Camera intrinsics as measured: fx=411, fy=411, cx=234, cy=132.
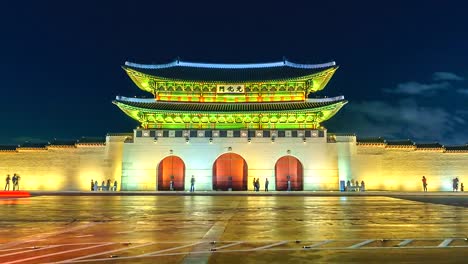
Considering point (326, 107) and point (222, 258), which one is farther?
point (326, 107)

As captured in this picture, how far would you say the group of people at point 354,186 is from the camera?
125 ft

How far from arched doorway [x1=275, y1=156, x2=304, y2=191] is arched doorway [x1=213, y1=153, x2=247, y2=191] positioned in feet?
11.2

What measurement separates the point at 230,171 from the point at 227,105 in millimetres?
6556

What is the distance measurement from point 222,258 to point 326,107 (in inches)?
1275

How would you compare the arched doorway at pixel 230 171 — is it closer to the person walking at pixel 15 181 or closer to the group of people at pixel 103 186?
the group of people at pixel 103 186

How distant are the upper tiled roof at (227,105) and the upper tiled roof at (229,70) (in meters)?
2.79

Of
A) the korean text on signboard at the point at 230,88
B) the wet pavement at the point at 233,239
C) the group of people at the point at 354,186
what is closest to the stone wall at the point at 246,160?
the group of people at the point at 354,186

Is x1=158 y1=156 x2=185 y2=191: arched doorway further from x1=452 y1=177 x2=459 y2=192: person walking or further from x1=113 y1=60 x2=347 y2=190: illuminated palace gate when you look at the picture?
x1=452 y1=177 x2=459 y2=192: person walking

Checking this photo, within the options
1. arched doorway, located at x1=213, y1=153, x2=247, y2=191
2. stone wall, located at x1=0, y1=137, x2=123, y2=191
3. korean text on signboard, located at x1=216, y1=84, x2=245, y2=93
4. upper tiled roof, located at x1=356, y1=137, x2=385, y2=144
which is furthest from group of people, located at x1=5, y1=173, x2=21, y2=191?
upper tiled roof, located at x1=356, y1=137, x2=385, y2=144

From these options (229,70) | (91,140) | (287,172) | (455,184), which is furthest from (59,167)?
(455,184)

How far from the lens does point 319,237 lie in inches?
425

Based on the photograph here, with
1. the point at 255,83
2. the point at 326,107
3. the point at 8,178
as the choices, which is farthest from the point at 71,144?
the point at 326,107

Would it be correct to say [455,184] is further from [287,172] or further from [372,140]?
[287,172]

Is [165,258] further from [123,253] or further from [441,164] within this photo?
[441,164]
